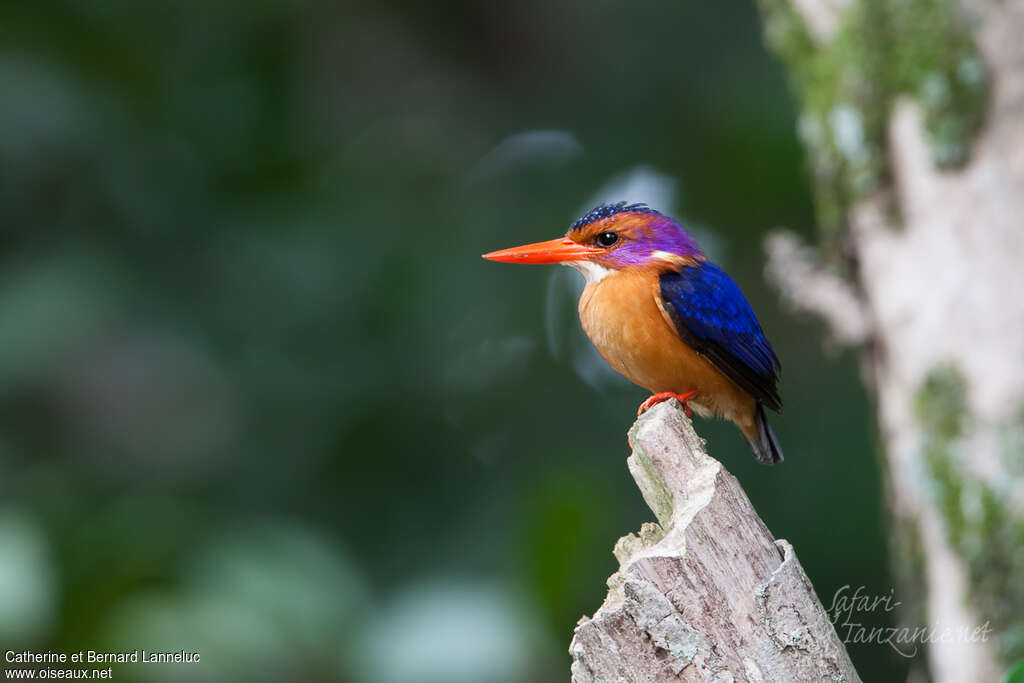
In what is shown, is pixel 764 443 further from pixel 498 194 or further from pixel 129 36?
pixel 129 36

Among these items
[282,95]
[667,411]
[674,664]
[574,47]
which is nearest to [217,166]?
[282,95]

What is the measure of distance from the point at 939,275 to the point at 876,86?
916mm

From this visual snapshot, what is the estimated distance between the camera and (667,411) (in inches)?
126

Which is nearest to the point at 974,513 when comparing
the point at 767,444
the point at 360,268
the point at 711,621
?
the point at 767,444

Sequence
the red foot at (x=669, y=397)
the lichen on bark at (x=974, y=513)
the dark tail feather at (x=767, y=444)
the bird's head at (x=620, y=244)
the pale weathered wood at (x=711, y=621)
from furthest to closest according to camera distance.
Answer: the dark tail feather at (x=767, y=444)
the bird's head at (x=620, y=244)
the red foot at (x=669, y=397)
the lichen on bark at (x=974, y=513)
the pale weathered wood at (x=711, y=621)

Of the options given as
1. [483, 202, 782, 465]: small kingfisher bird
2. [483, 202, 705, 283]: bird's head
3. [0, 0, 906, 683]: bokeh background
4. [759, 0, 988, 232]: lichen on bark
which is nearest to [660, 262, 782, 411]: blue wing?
[483, 202, 782, 465]: small kingfisher bird

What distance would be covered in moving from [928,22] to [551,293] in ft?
12.9

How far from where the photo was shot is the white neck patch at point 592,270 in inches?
176

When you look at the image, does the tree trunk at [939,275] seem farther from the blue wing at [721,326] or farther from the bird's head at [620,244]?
the bird's head at [620,244]

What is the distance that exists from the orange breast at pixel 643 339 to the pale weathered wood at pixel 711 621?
4.90 ft

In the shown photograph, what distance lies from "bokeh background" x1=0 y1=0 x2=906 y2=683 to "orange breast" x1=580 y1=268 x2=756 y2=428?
2.63m

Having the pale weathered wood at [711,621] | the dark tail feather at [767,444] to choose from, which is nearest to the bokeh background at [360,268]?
the dark tail feather at [767,444]

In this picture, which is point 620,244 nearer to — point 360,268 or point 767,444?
point 767,444

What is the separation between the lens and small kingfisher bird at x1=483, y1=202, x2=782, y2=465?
13.7 ft
